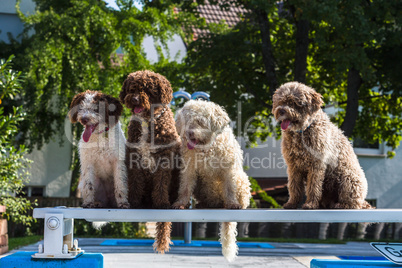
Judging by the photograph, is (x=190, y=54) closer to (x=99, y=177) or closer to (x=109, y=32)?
(x=109, y=32)

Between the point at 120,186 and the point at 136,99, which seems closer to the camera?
the point at 136,99

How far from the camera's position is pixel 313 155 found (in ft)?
10.9

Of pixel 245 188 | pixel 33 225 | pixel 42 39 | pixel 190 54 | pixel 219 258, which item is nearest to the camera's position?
pixel 245 188

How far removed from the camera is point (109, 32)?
10906mm

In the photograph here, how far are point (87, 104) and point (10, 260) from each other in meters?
1.07

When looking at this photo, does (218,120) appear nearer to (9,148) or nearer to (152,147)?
(152,147)

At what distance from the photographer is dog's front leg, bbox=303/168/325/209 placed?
3299 millimetres

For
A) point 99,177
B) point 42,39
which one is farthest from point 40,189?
point 99,177

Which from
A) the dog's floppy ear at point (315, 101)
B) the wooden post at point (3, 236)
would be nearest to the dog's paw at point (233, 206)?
the dog's floppy ear at point (315, 101)

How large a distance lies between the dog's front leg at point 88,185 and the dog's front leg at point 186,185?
574 millimetres

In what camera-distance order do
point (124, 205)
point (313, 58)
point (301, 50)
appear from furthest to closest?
point (313, 58) < point (301, 50) < point (124, 205)

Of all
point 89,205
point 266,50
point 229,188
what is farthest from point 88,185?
point 266,50

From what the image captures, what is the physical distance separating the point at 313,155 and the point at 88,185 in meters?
1.57

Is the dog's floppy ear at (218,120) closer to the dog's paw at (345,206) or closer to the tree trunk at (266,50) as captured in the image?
the dog's paw at (345,206)
